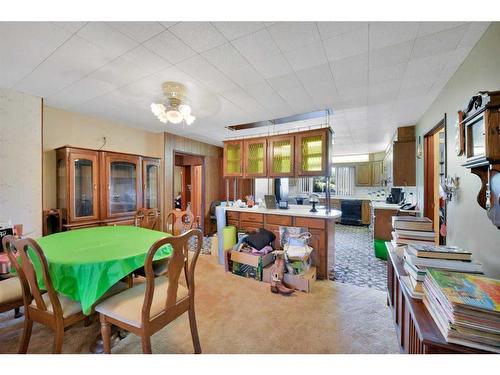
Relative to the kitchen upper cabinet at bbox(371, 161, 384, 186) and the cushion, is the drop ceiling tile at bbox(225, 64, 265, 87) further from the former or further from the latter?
the kitchen upper cabinet at bbox(371, 161, 384, 186)

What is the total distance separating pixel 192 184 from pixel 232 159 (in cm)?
253

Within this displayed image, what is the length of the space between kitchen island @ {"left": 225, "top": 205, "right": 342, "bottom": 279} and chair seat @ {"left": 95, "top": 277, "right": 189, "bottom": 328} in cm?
184

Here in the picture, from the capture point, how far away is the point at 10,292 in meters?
1.55

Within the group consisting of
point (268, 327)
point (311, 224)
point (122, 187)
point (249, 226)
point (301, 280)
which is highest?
point (122, 187)

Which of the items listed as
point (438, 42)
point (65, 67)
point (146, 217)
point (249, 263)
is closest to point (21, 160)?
point (65, 67)

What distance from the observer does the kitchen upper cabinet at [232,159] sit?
148 inches

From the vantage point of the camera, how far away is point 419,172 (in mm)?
3426

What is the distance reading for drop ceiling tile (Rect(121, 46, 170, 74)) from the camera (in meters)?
1.72

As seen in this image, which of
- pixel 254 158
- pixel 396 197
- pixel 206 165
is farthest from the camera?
pixel 206 165

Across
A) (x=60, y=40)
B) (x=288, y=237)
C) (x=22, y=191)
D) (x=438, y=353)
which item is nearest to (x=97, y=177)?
(x=22, y=191)

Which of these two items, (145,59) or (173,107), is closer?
(145,59)

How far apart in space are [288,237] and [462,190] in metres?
1.85

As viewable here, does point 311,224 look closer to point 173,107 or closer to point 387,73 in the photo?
point 387,73

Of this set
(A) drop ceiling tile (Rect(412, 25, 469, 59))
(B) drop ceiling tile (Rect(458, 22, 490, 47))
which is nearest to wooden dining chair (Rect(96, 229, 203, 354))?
(A) drop ceiling tile (Rect(412, 25, 469, 59))
